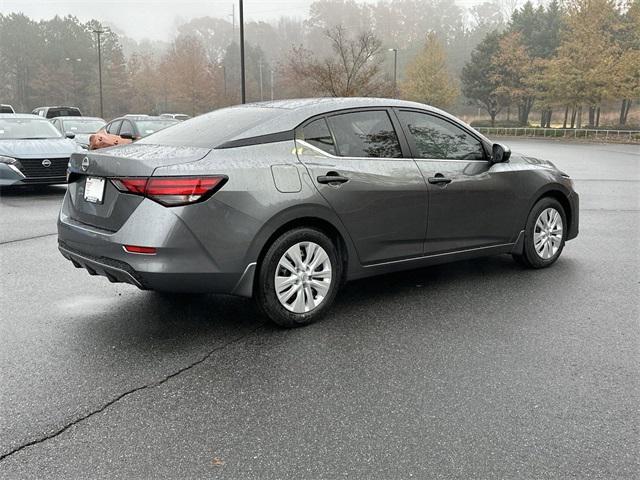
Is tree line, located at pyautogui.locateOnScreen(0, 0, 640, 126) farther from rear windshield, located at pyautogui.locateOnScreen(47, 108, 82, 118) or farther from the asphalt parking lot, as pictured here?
the asphalt parking lot

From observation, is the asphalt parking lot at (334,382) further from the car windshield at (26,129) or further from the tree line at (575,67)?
the tree line at (575,67)

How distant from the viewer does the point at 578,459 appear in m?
2.71

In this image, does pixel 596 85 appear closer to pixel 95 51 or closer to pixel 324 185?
pixel 324 185

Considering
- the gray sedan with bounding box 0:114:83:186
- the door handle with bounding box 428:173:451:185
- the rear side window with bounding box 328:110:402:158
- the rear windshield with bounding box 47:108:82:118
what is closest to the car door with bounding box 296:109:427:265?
the rear side window with bounding box 328:110:402:158

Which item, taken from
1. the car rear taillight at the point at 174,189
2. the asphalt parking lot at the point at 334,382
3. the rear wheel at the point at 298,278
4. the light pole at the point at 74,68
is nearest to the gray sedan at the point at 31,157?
the asphalt parking lot at the point at 334,382

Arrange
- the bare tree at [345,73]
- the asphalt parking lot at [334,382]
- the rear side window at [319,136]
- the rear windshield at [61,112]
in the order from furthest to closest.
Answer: the rear windshield at [61,112] → the bare tree at [345,73] → the rear side window at [319,136] → the asphalt parking lot at [334,382]

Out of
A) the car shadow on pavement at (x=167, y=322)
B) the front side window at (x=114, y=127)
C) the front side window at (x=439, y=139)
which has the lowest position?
the car shadow on pavement at (x=167, y=322)

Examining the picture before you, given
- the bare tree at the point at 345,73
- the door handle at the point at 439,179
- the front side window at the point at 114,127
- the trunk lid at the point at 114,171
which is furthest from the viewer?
the bare tree at the point at 345,73

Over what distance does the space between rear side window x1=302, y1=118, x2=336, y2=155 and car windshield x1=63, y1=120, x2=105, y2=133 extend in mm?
16258

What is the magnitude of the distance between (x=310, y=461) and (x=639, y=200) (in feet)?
36.0

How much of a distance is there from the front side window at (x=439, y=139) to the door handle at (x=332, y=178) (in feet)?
2.90

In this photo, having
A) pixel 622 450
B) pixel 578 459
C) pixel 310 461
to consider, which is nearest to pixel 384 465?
pixel 310 461

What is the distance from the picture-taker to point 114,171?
4051 millimetres

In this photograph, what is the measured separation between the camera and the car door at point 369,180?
14.6 ft
